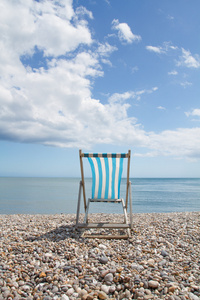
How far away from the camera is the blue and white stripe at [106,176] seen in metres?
5.20

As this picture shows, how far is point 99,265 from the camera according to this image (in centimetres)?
314

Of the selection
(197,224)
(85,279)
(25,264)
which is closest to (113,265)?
(85,279)

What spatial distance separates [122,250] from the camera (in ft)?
11.9

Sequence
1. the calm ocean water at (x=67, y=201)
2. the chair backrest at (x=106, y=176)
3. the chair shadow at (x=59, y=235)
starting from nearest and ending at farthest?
the chair shadow at (x=59, y=235), the chair backrest at (x=106, y=176), the calm ocean water at (x=67, y=201)

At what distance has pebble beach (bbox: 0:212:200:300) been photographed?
8.40 feet

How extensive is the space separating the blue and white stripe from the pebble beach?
108cm

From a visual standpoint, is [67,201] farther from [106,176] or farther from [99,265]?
[99,265]

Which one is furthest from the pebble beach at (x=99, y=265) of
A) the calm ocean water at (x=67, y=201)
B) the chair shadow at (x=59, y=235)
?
the calm ocean water at (x=67, y=201)

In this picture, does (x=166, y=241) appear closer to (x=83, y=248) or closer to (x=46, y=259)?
(x=83, y=248)

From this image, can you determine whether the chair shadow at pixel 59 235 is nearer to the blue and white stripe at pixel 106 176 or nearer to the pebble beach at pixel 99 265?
the pebble beach at pixel 99 265

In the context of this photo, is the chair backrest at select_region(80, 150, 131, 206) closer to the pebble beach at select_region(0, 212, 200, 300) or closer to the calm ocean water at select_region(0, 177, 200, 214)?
the pebble beach at select_region(0, 212, 200, 300)

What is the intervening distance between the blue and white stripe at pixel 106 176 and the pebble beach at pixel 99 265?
3.56 feet

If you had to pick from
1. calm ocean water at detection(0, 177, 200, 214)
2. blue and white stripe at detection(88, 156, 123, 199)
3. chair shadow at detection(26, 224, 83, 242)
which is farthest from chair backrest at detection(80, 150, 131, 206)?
calm ocean water at detection(0, 177, 200, 214)

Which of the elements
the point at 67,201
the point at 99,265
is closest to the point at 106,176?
the point at 99,265
